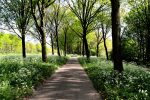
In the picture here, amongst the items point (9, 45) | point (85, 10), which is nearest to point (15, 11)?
point (85, 10)

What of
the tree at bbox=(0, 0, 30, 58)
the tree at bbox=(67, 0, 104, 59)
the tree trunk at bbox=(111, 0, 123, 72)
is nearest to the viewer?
the tree trunk at bbox=(111, 0, 123, 72)

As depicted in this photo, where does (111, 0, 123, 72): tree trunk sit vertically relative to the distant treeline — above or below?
Result: below

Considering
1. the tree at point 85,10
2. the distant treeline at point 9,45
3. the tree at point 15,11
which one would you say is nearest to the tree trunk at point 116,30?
the tree at point 15,11

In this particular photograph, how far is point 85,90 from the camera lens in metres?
15.2

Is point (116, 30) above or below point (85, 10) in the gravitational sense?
below

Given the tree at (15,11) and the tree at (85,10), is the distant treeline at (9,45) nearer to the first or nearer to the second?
the tree at (85,10)

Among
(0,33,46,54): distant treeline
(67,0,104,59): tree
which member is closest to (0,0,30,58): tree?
(67,0,104,59): tree

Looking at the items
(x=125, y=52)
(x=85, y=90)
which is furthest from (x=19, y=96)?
(x=125, y=52)

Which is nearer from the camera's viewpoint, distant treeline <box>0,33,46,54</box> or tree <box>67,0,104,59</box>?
tree <box>67,0,104,59</box>

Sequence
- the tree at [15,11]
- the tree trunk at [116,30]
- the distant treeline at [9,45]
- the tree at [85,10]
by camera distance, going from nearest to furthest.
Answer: the tree trunk at [116,30], the tree at [15,11], the tree at [85,10], the distant treeline at [9,45]

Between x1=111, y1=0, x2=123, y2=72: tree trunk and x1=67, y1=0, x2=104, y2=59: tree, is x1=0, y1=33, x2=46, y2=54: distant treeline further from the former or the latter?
x1=111, y1=0, x2=123, y2=72: tree trunk

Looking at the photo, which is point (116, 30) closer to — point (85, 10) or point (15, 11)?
point (15, 11)

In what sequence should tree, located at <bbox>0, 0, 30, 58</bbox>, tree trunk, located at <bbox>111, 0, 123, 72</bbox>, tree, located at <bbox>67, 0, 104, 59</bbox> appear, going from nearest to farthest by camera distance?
tree trunk, located at <bbox>111, 0, 123, 72</bbox> < tree, located at <bbox>0, 0, 30, 58</bbox> < tree, located at <bbox>67, 0, 104, 59</bbox>

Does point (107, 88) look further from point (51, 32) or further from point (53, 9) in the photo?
point (51, 32)
